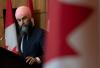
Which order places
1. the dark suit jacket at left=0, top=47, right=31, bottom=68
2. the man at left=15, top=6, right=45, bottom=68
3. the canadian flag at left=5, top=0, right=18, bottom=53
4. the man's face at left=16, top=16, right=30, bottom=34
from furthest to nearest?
the canadian flag at left=5, top=0, right=18, bottom=53 → the man's face at left=16, top=16, right=30, bottom=34 → the man at left=15, top=6, right=45, bottom=68 → the dark suit jacket at left=0, top=47, right=31, bottom=68

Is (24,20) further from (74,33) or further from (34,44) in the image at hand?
(74,33)

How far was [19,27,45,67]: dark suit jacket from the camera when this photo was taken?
96.7 inches

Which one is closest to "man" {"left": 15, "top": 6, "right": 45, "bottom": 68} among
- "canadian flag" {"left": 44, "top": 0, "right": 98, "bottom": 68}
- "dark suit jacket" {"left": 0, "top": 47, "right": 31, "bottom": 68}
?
"dark suit jacket" {"left": 0, "top": 47, "right": 31, "bottom": 68}

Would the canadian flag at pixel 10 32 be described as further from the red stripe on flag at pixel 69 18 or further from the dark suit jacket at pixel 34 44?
the red stripe on flag at pixel 69 18

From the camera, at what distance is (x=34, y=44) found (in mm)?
2482

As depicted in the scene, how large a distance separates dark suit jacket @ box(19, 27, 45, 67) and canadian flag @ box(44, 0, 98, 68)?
1.95 meters

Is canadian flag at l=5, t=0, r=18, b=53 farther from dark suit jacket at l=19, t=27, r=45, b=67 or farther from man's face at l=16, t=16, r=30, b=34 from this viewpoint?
dark suit jacket at l=19, t=27, r=45, b=67

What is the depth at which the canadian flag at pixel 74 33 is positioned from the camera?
47 cm

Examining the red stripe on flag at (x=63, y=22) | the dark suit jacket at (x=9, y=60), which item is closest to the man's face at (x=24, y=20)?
the dark suit jacket at (x=9, y=60)

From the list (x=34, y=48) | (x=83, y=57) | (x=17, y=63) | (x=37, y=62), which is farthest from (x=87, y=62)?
(x=34, y=48)

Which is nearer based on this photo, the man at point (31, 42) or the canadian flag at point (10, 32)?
the man at point (31, 42)

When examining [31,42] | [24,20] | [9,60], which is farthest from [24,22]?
[9,60]

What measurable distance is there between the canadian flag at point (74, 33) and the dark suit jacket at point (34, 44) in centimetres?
195

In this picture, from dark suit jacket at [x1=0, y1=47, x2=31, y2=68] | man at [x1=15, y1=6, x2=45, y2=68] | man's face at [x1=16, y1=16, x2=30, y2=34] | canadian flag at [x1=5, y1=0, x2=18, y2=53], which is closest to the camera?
dark suit jacket at [x1=0, y1=47, x2=31, y2=68]
